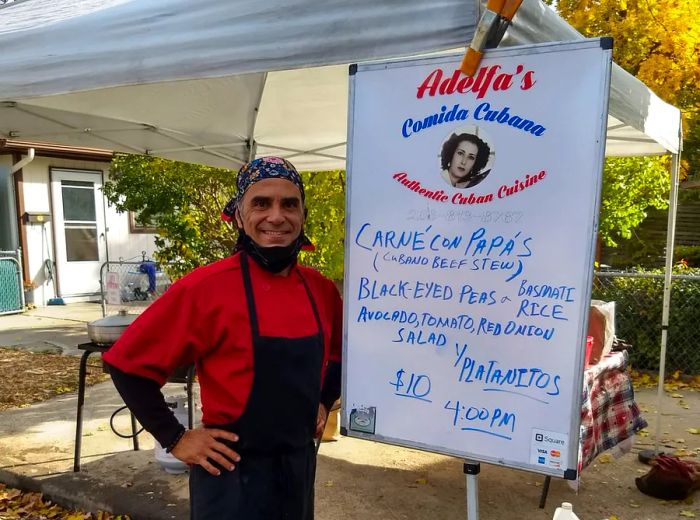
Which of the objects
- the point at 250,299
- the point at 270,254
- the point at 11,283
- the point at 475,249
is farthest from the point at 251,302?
the point at 11,283

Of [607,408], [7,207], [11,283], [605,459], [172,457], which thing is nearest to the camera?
[607,408]

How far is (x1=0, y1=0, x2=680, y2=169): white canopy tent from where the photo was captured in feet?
6.01

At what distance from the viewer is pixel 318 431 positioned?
2.03 m

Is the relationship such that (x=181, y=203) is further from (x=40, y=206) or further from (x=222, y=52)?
(x=40, y=206)

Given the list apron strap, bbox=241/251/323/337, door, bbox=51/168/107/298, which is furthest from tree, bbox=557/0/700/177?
door, bbox=51/168/107/298

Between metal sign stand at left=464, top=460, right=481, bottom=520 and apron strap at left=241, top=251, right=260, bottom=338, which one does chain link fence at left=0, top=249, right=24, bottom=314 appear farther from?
metal sign stand at left=464, top=460, right=481, bottom=520

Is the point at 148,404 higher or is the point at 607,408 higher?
the point at 148,404

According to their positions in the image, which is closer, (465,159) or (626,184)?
(465,159)

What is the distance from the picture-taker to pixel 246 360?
1724 mm

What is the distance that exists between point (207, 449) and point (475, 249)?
1.00m

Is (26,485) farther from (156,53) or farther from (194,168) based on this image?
(194,168)

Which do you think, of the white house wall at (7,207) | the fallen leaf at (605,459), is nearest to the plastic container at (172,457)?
the fallen leaf at (605,459)

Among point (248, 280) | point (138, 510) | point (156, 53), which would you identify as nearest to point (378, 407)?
point (248, 280)

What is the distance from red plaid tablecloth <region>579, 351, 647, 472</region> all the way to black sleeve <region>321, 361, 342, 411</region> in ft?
5.16
